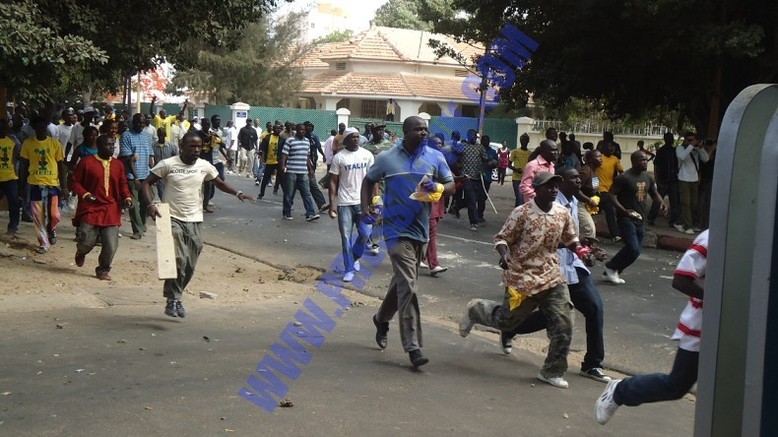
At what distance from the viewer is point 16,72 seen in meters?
9.89

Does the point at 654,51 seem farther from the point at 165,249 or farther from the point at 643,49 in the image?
the point at 165,249

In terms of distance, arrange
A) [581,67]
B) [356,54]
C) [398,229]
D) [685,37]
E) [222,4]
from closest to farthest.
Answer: [398,229] → [222,4] → [685,37] → [581,67] → [356,54]

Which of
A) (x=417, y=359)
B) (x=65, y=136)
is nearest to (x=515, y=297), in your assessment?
(x=417, y=359)

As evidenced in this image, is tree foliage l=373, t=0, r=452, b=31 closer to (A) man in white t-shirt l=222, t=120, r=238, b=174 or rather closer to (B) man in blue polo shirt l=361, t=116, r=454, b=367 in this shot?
(A) man in white t-shirt l=222, t=120, r=238, b=174

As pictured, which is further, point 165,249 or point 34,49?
point 34,49

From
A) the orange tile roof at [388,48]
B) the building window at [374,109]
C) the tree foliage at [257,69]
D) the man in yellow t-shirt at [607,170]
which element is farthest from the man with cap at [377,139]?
the tree foliage at [257,69]

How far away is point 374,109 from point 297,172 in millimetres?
30897

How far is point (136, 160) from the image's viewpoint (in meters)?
13.5

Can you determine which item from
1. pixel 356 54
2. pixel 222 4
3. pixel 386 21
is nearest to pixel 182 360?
pixel 222 4

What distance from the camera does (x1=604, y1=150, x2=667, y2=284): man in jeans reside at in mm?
10992

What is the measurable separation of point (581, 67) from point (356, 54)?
30.0m

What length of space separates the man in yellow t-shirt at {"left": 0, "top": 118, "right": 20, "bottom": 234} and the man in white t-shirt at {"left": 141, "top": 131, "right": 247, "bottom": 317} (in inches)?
198

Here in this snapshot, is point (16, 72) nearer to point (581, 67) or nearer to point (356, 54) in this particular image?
point (581, 67)

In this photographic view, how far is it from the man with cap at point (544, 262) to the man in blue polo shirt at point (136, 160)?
797 centimetres
